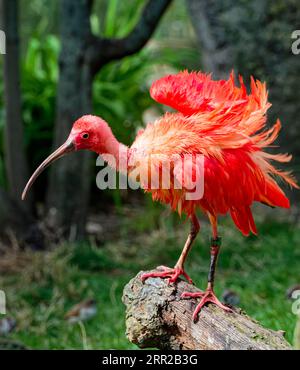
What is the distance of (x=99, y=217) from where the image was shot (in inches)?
334

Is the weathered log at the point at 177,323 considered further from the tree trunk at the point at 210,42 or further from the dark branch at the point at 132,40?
the tree trunk at the point at 210,42

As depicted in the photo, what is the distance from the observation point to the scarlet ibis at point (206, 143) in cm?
302

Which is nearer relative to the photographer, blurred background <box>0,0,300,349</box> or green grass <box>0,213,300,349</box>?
green grass <box>0,213,300,349</box>

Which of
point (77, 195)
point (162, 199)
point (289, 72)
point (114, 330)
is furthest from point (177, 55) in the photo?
point (162, 199)

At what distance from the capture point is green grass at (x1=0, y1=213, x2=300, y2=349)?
5.09 metres

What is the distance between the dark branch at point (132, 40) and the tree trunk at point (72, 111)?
10 cm

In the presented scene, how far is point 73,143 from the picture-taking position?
309cm

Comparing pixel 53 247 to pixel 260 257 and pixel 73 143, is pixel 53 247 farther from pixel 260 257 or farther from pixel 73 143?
pixel 73 143

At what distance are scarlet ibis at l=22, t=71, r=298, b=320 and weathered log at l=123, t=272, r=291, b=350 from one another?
0.16 feet
